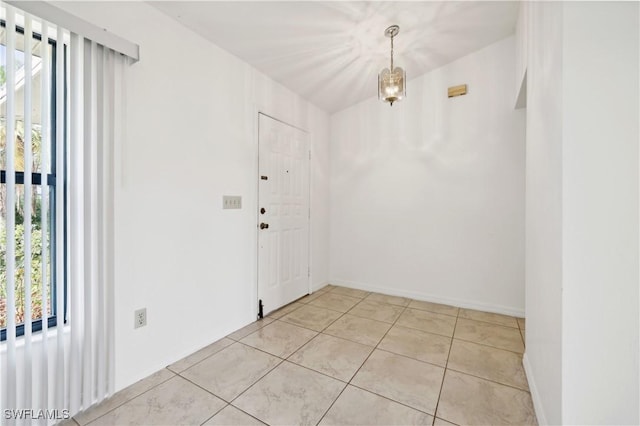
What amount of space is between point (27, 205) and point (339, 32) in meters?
2.39

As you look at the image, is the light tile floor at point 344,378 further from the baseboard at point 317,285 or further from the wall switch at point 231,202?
the wall switch at point 231,202

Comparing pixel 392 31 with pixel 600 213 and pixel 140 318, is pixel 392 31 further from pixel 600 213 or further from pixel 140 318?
pixel 140 318

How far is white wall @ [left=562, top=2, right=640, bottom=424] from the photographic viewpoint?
0.97 meters

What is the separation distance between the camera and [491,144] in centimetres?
286

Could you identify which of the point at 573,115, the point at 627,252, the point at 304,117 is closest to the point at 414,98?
the point at 304,117

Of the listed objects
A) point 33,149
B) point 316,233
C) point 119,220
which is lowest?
point 316,233

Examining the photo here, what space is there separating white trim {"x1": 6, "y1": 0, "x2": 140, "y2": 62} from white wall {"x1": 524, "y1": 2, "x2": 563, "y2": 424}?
223 cm

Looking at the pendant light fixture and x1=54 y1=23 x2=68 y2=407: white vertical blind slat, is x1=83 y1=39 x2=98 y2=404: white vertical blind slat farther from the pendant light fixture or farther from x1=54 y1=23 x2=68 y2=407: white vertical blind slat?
the pendant light fixture

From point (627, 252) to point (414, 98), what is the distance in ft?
9.04

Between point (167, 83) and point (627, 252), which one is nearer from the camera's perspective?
point (627, 252)

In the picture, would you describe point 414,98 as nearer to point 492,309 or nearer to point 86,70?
point 492,309

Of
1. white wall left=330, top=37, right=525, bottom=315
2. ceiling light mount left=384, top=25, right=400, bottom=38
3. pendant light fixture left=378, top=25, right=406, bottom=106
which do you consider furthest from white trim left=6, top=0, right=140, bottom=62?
white wall left=330, top=37, right=525, bottom=315

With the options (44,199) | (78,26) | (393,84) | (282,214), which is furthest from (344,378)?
(78,26)

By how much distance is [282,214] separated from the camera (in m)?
3.07
